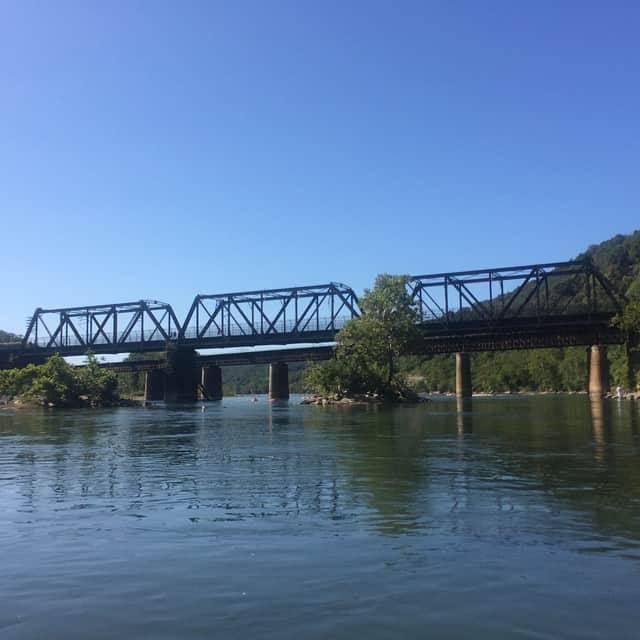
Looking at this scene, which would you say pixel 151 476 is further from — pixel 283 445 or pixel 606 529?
pixel 606 529

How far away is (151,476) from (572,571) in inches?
585

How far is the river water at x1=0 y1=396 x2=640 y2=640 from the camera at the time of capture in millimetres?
8242

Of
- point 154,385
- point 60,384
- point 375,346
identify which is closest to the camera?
point 375,346

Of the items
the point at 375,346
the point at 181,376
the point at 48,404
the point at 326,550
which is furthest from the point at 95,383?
the point at 326,550

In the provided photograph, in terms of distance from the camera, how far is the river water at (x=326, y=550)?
8.24 m

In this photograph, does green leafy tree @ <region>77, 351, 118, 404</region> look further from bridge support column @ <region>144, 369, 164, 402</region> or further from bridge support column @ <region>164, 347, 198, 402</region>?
bridge support column @ <region>144, 369, 164, 402</region>

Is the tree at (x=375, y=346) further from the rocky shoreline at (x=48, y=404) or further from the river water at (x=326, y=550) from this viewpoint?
the river water at (x=326, y=550)

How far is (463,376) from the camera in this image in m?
139

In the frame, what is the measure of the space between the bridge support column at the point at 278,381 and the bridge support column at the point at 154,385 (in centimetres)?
2682

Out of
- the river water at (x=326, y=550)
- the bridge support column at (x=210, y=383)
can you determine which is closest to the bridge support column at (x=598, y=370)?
the bridge support column at (x=210, y=383)

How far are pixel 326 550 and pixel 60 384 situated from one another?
115m

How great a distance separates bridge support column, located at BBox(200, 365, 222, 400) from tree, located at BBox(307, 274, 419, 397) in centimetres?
5996

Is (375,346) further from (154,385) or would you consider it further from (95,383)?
(154,385)

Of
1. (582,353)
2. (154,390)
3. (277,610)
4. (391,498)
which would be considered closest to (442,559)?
(277,610)
